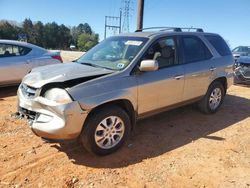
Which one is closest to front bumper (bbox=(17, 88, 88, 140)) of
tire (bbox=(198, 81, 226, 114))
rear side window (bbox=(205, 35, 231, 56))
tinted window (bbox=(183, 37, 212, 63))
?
tinted window (bbox=(183, 37, 212, 63))

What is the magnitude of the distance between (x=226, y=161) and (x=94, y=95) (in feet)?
7.32

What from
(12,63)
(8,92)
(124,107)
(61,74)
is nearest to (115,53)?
(124,107)

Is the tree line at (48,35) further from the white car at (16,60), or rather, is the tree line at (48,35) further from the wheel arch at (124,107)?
the wheel arch at (124,107)

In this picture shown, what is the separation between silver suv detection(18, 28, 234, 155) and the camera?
359 centimetres

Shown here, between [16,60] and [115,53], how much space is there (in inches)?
160

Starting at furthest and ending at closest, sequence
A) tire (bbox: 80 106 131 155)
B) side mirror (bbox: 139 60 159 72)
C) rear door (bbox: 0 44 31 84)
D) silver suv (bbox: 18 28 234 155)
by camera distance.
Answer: rear door (bbox: 0 44 31 84)
side mirror (bbox: 139 60 159 72)
tire (bbox: 80 106 131 155)
silver suv (bbox: 18 28 234 155)

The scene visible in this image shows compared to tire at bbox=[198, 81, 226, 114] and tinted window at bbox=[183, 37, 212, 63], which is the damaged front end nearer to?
tinted window at bbox=[183, 37, 212, 63]

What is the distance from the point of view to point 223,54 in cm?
614

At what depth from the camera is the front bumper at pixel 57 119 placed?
349 cm

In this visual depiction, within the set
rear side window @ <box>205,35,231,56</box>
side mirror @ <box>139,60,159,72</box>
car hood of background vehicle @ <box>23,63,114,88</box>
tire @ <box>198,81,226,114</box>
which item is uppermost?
rear side window @ <box>205,35,231,56</box>

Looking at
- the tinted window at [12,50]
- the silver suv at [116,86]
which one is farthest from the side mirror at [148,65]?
the tinted window at [12,50]

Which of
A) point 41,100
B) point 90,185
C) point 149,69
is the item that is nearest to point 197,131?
point 149,69

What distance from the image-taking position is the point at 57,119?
3.53 m

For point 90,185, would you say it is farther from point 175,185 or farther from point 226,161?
point 226,161
